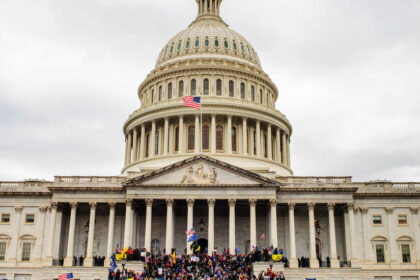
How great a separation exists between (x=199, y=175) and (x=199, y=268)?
14112 mm

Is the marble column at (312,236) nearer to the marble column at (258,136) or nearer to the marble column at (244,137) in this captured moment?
the marble column at (244,137)

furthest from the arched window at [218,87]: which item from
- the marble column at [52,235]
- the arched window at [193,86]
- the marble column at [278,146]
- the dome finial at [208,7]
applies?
the marble column at [52,235]

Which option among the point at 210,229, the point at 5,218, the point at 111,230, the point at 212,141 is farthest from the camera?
the point at 212,141

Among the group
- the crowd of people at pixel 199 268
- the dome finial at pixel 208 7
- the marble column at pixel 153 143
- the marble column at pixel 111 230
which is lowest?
the crowd of people at pixel 199 268

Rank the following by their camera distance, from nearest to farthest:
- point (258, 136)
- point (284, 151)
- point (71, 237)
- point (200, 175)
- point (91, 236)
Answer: point (200, 175) → point (91, 236) → point (71, 237) → point (258, 136) → point (284, 151)

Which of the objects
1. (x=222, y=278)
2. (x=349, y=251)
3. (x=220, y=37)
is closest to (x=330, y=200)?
(x=349, y=251)

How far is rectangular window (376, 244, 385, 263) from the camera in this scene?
54.9 metres

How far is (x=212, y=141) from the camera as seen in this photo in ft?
215

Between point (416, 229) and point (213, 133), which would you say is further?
point (213, 133)

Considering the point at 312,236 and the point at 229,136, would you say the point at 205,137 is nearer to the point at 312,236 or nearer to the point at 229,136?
the point at 229,136

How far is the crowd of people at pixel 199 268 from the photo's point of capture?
3703cm

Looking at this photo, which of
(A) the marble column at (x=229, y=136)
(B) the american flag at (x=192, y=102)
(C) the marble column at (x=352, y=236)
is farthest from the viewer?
(A) the marble column at (x=229, y=136)

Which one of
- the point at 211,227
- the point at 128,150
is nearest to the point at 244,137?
the point at 211,227

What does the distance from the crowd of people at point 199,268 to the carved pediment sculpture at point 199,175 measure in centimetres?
981
